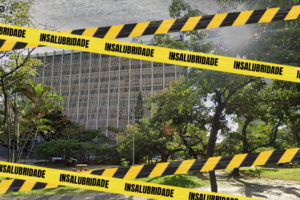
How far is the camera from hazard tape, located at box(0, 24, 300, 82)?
5.88 feet

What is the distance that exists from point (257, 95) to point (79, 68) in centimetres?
5675

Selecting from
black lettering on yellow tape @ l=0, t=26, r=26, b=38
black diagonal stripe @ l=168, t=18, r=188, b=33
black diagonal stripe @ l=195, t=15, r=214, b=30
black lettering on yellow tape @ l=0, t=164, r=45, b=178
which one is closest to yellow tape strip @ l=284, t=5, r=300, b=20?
black diagonal stripe @ l=195, t=15, r=214, b=30

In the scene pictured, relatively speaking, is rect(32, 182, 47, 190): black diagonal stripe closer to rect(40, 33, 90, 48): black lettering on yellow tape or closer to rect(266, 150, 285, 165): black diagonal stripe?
rect(40, 33, 90, 48): black lettering on yellow tape

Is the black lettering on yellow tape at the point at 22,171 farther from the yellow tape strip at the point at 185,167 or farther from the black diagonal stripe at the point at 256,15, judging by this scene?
the black diagonal stripe at the point at 256,15

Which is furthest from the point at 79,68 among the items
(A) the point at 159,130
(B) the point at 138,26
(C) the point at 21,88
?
(B) the point at 138,26

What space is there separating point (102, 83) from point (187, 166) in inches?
2297

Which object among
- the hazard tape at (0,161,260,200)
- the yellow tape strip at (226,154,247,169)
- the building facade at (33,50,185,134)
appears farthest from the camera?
the building facade at (33,50,185,134)

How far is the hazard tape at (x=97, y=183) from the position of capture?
1.71 metres

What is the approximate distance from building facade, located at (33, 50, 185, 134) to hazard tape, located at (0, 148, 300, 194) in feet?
169

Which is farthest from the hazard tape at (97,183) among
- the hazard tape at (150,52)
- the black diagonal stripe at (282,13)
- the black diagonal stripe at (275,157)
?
the black diagonal stripe at (282,13)

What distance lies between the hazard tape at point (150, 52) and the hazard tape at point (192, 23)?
0.21ft

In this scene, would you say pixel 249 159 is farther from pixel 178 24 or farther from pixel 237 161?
pixel 178 24

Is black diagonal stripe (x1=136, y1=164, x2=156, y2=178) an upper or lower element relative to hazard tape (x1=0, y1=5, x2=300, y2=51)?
A: lower

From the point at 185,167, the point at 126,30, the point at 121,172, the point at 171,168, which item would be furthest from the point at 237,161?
the point at 126,30
